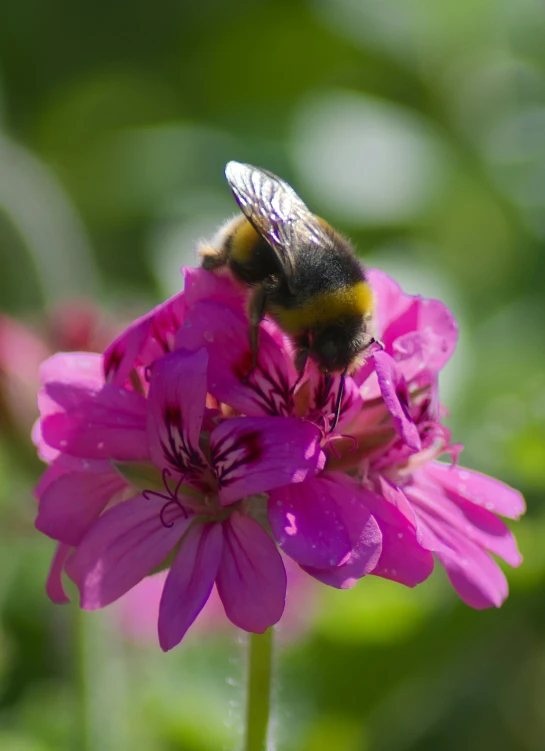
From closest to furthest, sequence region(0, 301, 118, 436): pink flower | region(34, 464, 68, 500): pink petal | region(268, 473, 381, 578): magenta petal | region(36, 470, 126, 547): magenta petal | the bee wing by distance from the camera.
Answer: region(268, 473, 381, 578): magenta petal → the bee wing → region(36, 470, 126, 547): magenta petal → region(34, 464, 68, 500): pink petal → region(0, 301, 118, 436): pink flower

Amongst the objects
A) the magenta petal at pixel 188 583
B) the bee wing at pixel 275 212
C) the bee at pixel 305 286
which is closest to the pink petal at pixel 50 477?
the magenta petal at pixel 188 583

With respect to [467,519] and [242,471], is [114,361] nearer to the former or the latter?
[242,471]

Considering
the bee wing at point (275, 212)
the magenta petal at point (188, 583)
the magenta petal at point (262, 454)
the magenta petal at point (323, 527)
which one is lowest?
the magenta petal at point (188, 583)

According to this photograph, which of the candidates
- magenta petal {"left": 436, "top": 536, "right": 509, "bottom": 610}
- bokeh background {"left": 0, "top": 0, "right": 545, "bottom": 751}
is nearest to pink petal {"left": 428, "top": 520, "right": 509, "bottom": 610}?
magenta petal {"left": 436, "top": 536, "right": 509, "bottom": 610}

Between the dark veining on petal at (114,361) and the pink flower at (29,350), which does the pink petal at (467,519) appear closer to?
the dark veining on petal at (114,361)

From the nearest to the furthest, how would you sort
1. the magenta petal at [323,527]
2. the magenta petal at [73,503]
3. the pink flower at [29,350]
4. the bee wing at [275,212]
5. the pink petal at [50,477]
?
the magenta petal at [323,527] → the bee wing at [275,212] → the magenta petal at [73,503] → the pink petal at [50,477] → the pink flower at [29,350]

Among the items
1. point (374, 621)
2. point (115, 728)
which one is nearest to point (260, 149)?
point (374, 621)

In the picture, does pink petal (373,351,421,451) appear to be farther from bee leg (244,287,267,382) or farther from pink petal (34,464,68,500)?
pink petal (34,464,68,500)
